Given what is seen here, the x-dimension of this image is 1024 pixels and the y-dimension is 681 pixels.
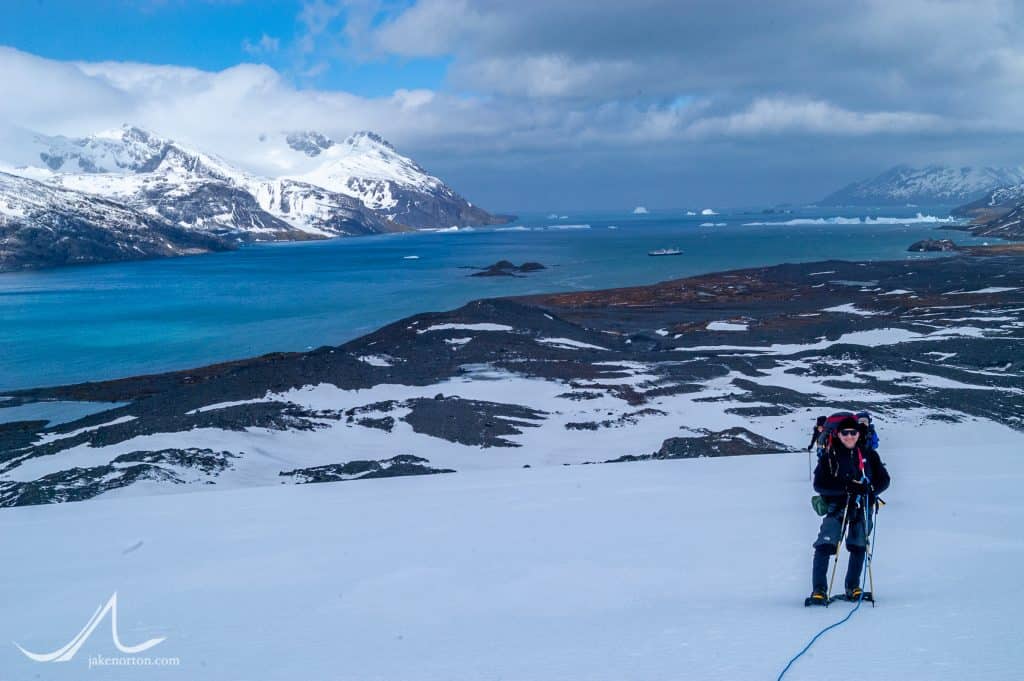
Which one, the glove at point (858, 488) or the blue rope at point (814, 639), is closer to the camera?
the blue rope at point (814, 639)

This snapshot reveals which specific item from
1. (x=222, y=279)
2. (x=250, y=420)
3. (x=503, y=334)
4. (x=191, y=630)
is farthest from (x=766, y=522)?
(x=222, y=279)

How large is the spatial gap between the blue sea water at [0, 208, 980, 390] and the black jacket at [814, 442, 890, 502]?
3570 centimetres

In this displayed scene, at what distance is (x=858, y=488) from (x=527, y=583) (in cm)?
285

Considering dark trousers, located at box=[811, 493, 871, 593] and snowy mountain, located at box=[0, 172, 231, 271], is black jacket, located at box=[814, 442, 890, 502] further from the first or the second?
snowy mountain, located at box=[0, 172, 231, 271]

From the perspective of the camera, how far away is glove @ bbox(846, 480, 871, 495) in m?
5.48

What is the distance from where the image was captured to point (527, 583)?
6.37 m

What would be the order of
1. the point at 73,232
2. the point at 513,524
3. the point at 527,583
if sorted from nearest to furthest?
1. the point at 527,583
2. the point at 513,524
3. the point at 73,232

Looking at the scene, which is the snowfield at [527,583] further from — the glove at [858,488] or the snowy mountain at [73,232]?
the snowy mountain at [73,232]

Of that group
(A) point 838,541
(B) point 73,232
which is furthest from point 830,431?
(B) point 73,232

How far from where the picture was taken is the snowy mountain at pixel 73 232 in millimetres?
119875

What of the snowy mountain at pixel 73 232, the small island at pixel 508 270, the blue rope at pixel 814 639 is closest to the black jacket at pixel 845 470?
the blue rope at pixel 814 639

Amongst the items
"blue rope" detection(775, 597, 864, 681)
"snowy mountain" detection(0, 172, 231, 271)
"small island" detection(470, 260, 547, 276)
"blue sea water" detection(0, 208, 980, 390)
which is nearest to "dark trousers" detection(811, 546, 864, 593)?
"blue rope" detection(775, 597, 864, 681)

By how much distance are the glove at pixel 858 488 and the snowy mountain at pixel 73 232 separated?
13322cm

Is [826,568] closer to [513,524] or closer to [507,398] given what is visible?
[513,524]
